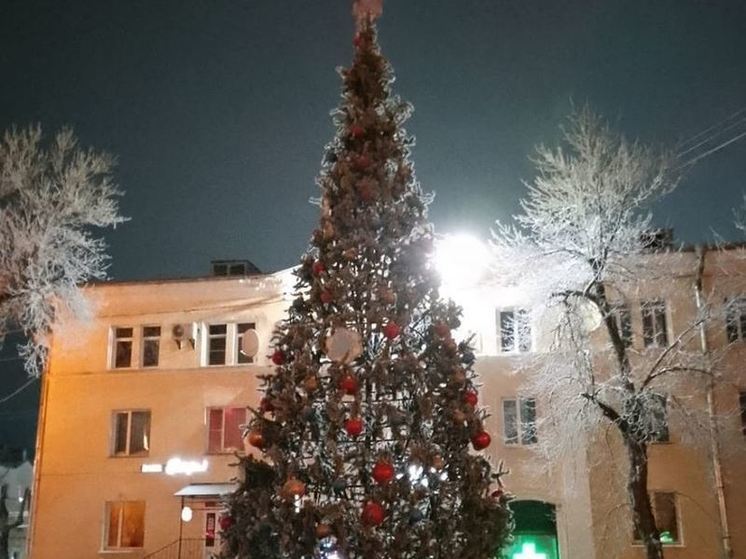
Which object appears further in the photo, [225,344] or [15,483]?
[15,483]

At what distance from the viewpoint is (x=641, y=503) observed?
1702cm

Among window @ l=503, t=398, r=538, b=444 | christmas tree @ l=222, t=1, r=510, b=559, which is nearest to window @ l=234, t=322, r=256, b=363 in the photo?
window @ l=503, t=398, r=538, b=444

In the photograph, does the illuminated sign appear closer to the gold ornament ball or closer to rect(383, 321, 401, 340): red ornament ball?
the gold ornament ball

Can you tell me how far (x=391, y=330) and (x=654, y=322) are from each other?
1504 cm

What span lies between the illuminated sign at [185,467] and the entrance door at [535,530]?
27.9 ft

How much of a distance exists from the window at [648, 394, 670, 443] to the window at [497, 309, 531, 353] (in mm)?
3573

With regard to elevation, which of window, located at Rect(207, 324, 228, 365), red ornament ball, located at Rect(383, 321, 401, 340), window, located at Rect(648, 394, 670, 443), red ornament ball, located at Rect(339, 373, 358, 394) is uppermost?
window, located at Rect(207, 324, 228, 365)

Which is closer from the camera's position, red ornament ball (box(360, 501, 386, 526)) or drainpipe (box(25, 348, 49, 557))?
red ornament ball (box(360, 501, 386, 526))

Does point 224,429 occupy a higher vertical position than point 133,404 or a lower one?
lower

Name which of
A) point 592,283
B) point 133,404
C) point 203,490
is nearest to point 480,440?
point 592,283

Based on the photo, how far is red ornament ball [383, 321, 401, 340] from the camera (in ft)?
27.9

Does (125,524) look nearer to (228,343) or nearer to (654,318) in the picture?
(228,343)

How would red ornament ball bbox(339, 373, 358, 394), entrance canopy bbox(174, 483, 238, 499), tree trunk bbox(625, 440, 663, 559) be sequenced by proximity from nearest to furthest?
red ornament ball bbox(339, 373, 358, 394) < tree trunk bbox(625, 440, 663, 559) < entrance canopy bbox(174, 483, 238, 499)

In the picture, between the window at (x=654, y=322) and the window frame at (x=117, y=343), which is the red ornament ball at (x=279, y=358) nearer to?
the window at (x=654, y=322)
